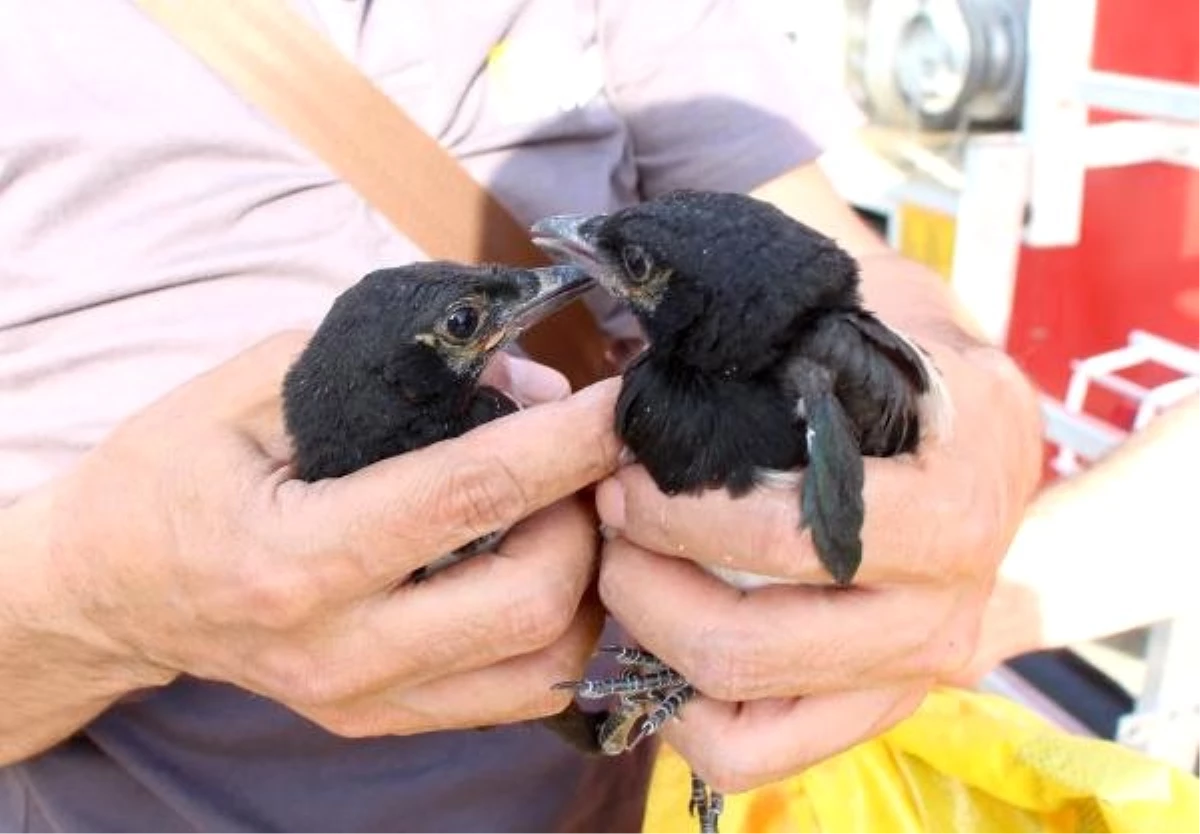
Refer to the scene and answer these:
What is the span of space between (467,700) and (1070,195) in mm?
2251

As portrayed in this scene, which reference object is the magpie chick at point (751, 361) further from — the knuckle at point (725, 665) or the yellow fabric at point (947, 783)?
the yellow fabric at point (947, 783)

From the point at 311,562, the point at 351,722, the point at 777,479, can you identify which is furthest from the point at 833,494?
the point at 351,722

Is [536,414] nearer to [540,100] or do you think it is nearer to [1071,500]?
[540,100]

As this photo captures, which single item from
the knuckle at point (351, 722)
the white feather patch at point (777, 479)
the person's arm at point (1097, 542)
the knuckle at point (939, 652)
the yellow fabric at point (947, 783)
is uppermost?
the white feather patch at point (777, 479)

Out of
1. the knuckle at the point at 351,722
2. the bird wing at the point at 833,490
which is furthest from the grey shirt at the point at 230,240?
the bird wing at the point at 833,490

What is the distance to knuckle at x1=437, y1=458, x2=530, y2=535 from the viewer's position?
143cm

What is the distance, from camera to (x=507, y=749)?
6.87 ft

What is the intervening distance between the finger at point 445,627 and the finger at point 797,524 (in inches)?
5.8

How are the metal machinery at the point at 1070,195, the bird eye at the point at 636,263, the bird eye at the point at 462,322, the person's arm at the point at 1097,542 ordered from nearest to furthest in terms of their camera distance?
the bird eye at the point at 636,263, the bird eye at the point at 462,322, the person's arm at the point at 1097,542, the metal machinery at the point at 1070,195

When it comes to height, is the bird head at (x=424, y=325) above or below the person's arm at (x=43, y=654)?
above

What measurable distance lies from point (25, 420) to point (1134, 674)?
3.32 m

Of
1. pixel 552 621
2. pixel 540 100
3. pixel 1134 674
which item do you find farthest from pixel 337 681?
pixel 1134 674

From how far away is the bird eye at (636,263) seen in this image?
1651mm

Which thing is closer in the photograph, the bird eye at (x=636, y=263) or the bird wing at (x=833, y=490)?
the bird wing at (x=833, y=490)
